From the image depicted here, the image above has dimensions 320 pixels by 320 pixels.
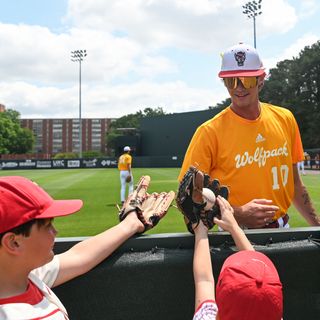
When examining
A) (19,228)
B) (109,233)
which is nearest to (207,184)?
(109,233)

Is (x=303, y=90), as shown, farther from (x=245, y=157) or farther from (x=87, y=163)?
(x=245, y=157)

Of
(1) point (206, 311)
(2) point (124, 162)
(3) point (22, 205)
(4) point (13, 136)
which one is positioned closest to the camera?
(3) point (22, 205)

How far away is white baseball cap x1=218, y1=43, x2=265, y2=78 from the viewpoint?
256 cm

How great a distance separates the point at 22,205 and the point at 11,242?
14 centimetres

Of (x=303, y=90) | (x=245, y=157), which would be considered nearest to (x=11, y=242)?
(x=245, y=157)

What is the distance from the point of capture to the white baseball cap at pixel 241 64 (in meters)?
2.56

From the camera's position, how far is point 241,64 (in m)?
2.57

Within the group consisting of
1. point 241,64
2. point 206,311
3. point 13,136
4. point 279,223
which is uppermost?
point 13,136

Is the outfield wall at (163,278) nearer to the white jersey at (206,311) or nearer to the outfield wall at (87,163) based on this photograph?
the white jersey at (206,311)

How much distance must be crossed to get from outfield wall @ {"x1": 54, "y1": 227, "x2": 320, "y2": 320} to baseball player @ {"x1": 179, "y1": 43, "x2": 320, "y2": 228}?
0.93 feet

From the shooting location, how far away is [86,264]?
1953 mm

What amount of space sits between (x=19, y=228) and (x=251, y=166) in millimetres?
1482

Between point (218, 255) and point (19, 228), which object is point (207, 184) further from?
point (19, 228)

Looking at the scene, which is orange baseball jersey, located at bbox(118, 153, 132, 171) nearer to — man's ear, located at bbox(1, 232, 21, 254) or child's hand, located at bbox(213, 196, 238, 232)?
child's hand, located at bbox(213, 196, 238, 232)
